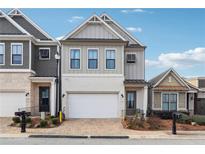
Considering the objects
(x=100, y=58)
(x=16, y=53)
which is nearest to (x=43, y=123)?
(x=16, y=53)

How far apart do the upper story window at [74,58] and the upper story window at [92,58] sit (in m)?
0.74

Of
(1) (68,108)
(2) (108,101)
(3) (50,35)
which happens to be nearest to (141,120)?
(2) (108,101)

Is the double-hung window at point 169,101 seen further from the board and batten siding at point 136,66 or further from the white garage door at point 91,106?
the white garage door at point 91,106

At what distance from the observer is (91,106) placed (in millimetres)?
23656

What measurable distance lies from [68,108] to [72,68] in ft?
8.79

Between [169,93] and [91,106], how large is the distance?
611 cm

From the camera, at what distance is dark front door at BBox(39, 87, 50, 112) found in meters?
24.4

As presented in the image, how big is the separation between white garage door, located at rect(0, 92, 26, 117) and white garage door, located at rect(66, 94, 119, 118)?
122 inches

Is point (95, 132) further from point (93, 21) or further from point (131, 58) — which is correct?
point (131, 58)

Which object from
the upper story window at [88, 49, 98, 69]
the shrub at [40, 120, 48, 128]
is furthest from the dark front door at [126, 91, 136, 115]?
A: the shrub at [40, 120, 48, 128]

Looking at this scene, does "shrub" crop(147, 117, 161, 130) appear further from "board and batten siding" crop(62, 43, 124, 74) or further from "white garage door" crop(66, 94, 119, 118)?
"board and batten siding" crop(62, 43, 124, 74)

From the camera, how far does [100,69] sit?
23828 millimetres
